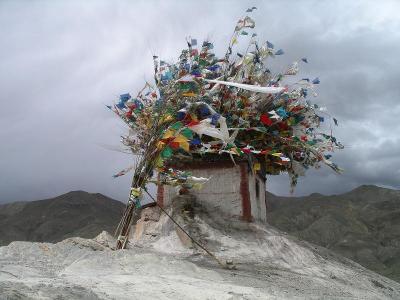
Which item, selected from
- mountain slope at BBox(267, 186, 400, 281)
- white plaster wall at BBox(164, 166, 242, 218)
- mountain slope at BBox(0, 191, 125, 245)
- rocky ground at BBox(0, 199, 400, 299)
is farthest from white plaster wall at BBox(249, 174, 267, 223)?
mountain slope at BBox(267, 186, 400, 281)

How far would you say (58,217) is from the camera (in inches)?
2862

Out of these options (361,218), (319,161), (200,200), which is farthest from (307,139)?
(361,218)

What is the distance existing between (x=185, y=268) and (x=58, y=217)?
68151mm

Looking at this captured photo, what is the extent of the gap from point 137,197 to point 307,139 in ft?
18.8

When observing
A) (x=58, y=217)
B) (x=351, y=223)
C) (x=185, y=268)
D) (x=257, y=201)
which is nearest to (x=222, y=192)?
(x=257, y=201)

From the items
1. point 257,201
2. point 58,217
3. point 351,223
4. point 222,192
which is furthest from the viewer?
point 351,223

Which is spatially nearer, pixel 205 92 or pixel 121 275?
pixel 121 275

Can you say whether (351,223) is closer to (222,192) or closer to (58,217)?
(58,217)

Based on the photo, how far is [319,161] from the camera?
45.7ft

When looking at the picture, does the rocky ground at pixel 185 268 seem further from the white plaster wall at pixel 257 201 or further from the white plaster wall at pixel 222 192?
the white plaster wall at pixel 257 201

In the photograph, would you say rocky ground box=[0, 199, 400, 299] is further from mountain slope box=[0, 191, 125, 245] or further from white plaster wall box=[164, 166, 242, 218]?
mountain slope box=[0, 191, 125, 245]

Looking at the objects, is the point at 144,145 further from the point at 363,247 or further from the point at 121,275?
the point at 363,247

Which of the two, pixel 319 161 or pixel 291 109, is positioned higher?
pixel 291 109

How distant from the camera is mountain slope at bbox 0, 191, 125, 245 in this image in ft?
218
